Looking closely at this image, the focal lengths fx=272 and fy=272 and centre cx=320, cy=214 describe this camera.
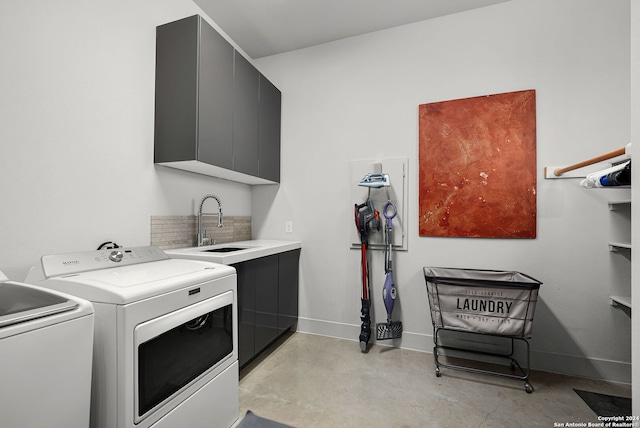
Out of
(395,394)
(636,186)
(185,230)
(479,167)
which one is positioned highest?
(479,167)

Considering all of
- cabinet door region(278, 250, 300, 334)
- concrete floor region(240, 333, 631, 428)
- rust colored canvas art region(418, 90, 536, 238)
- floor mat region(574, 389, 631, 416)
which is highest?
rust colored canvas art region(418, 90, 536, 238)

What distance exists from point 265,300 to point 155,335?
3.91ft

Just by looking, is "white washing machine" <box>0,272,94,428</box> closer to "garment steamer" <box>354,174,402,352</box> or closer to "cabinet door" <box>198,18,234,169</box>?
"cabinet door" <box>198,18,234,169</box>

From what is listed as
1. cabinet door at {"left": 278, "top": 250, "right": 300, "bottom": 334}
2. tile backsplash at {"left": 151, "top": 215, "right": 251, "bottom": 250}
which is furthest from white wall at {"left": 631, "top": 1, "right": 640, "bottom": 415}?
tile backsplash at {"left": 151, "top": 215, "right": 251, "bottom": 250}

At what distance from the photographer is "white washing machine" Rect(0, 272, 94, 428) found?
0.70m

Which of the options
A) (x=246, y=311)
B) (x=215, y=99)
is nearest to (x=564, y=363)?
(x=246, y=311)

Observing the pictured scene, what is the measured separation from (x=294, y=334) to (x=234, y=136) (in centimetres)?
202

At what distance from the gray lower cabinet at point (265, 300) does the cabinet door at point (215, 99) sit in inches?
32.9

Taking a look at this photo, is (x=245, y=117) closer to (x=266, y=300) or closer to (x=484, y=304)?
(x=266, y=300)

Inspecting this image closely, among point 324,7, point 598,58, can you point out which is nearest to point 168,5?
point 324,7

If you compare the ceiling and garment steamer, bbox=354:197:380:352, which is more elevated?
the ceiling

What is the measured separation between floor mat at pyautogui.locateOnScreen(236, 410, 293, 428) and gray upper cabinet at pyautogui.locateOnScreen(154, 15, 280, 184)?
Answer: 1.63 m

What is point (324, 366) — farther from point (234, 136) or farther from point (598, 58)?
point (598, 58)

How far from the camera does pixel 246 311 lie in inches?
78.3
